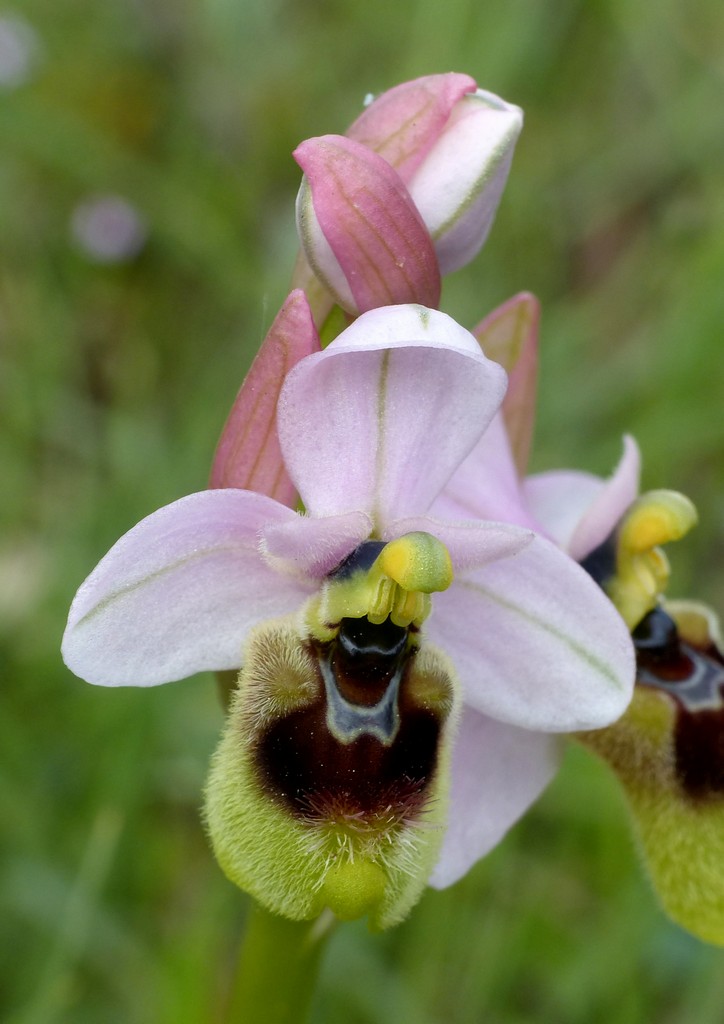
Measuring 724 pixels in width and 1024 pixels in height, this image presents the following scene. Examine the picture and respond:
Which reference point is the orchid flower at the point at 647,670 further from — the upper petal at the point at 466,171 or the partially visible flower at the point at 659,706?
the upper petal at the point at 466,171

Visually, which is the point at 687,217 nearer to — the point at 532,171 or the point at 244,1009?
the point at 532,171

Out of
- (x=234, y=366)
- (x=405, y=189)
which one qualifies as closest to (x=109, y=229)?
(x=234, y=366)

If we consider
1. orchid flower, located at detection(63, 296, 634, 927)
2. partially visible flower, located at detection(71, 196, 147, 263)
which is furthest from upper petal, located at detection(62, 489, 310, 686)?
partially visible flower, located at detection(71, 196, 147, 263)

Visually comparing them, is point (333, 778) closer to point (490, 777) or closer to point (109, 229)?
point (490, 777)

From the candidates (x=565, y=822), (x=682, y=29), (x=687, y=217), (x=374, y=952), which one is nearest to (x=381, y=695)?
(x=374, y=952)

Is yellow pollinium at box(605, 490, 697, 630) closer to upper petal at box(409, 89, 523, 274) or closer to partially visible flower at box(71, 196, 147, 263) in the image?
upper petal at box(409, 89, 523, 274)
